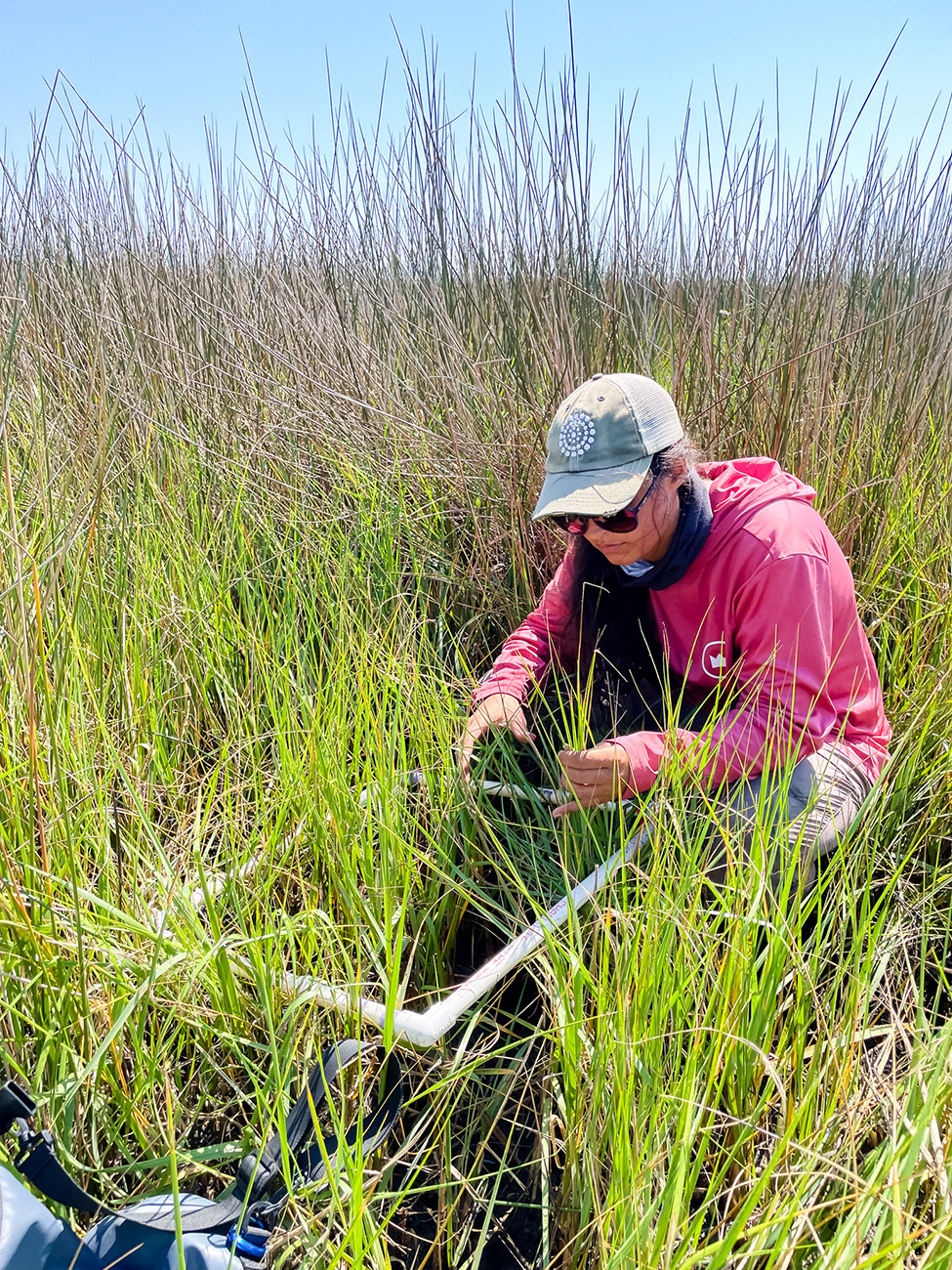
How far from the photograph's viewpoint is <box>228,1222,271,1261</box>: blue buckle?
2.92 ft

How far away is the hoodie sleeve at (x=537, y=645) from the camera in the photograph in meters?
1.74

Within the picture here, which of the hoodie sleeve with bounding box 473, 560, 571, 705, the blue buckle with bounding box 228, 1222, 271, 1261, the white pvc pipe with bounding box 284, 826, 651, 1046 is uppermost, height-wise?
the hoodie sleeve with bounding box 473, 560, 571, 705

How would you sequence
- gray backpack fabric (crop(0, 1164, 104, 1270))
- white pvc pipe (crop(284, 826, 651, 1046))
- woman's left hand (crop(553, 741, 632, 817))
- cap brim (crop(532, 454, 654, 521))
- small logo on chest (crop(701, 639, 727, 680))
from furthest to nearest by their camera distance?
small logo on chest (crop(701, 639, 727, 680))
cap brim (crop(532, 454, 654, 521))
woman's left hand (crop(553, 741, 632, 817))
white pvc pipe (crop(284, 826, 651, 1046))
gray backpack fabric (crop(0, 1164, 104, 1270))

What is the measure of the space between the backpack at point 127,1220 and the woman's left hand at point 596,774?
1.87 ft

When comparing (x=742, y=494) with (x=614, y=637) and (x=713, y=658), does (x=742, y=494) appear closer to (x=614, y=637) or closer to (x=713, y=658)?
(x=713, y=658)

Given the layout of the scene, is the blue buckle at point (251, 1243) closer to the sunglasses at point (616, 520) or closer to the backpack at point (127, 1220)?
the backpack at point (127, 1220)

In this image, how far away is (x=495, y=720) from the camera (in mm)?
1612

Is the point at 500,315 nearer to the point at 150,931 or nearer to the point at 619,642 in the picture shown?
the point at 619,642

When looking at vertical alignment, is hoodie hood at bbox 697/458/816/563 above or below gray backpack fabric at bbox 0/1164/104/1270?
above

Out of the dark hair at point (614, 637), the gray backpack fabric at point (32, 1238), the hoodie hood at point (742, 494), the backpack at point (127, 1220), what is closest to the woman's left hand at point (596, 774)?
the dark hair at point (614, 637)

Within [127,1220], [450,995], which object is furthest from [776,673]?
[127,1220]

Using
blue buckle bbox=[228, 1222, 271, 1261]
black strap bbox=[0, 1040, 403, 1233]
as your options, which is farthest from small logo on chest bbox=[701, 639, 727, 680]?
blue buckle bbox=[228, 1222, 271, 1261]

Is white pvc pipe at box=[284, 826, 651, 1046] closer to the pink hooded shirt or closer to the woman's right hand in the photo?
the pink hooded shirt

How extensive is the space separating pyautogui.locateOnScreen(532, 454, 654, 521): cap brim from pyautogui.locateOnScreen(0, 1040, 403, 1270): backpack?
2.98 ft
